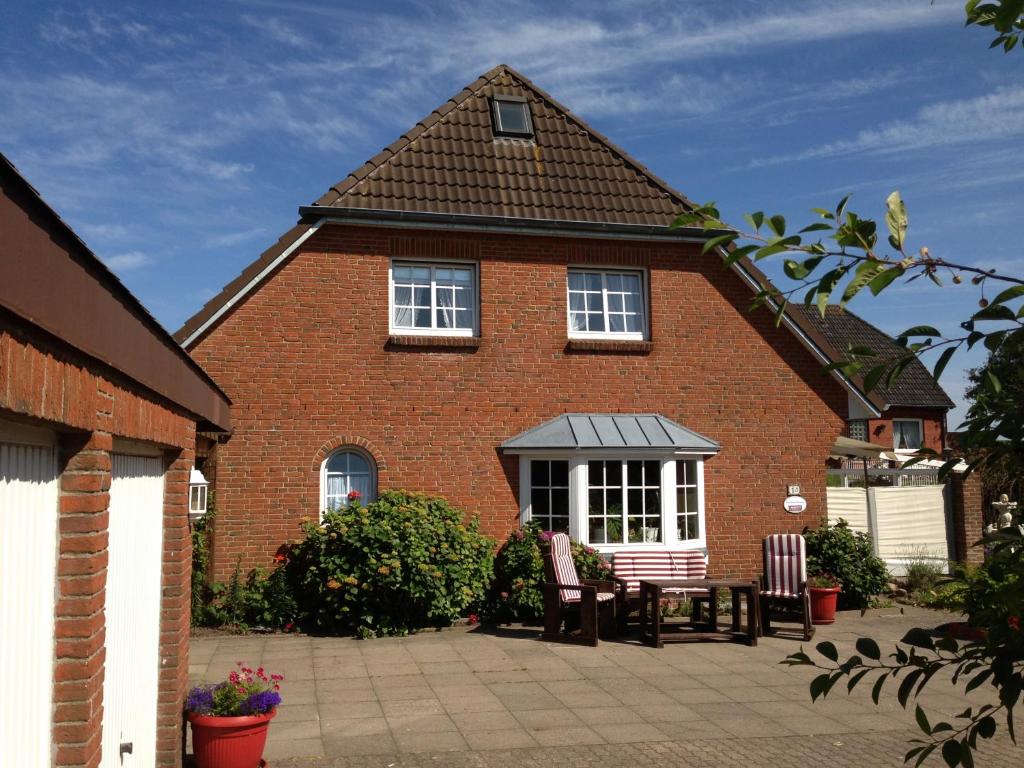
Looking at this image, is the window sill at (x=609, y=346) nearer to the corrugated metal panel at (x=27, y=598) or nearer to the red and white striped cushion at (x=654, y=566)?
the red and white striped cushion at (x=654, y=566)

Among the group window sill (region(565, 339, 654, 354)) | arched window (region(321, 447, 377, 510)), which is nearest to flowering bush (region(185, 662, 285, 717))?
arched window (region(321, 447, 377, 510))

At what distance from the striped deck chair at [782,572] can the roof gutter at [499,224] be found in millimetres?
4333

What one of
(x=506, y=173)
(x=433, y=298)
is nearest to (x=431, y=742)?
(x=433, y=298)

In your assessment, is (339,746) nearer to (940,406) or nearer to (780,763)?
(780,763)

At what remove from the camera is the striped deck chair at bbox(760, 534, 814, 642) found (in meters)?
12.4

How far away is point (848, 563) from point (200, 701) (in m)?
10.8

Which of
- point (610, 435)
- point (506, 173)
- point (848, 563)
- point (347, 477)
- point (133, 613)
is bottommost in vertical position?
point (848, 563)

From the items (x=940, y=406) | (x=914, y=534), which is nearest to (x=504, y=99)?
(x=914, y=534)

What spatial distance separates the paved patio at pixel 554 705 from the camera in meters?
7.26

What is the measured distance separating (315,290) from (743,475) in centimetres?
713

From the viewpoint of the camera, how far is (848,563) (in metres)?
14.5

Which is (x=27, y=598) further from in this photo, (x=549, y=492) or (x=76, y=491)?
(x=549, y=492)

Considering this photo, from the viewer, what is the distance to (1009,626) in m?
2.12

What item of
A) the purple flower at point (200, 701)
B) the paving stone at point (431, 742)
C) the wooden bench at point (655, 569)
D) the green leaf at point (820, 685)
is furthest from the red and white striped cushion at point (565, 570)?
the green leaf at point (820, 685)
